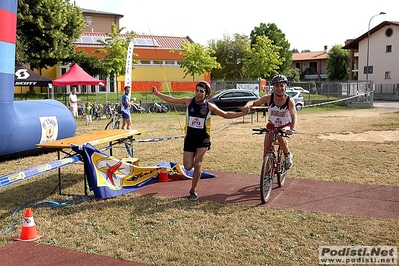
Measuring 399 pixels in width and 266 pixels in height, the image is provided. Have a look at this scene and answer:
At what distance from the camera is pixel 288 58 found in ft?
227

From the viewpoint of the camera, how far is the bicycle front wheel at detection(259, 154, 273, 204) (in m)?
6.04

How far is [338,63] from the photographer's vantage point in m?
72.9

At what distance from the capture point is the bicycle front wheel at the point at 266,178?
604 cm

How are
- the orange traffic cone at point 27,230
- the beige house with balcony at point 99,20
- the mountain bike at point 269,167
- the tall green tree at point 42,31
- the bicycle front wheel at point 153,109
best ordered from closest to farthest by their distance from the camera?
the orange traffic cone at point 27,230 < the mountain bike at point 269,167 < the bicycle front wheel at point 153,109 < the tall green tree at point 42,31 < the beige house with balcony at point 99,20

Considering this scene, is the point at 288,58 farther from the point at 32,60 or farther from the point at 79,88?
the point at 32,60

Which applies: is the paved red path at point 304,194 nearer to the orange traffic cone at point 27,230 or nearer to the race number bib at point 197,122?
the race number bib at point 197,122

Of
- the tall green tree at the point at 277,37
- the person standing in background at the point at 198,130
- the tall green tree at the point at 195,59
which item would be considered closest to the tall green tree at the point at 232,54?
the tall green tree at the point at 277,37

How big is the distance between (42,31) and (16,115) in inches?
974

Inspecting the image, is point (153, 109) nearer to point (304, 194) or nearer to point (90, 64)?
point (90, 64)

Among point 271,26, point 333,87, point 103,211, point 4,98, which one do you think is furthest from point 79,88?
point 271,26

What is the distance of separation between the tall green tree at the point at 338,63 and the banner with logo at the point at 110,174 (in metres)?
70.9

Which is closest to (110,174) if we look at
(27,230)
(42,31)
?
(27,230)

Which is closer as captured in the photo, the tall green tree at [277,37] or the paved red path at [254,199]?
the paved red path at [254,199]

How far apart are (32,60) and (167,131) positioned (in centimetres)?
2076
